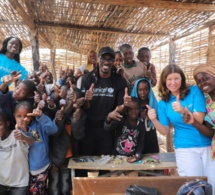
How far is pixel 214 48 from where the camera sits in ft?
14.9

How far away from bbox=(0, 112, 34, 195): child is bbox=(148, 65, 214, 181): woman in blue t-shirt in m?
1.45

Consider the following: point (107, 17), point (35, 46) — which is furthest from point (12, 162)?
point (107, 17)

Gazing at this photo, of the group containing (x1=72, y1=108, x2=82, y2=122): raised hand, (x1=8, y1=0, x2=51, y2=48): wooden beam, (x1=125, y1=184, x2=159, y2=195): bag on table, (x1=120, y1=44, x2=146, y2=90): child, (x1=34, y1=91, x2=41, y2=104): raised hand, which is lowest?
(x1=125, y1=184, x2=159, y2=195): bag on table

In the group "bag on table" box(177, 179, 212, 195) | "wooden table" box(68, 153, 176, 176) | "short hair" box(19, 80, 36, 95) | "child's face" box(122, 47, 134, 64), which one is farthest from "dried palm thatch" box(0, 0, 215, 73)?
"bag on table" box(177, 179, 212, 195)

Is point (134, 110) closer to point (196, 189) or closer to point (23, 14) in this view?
point (196, 189)

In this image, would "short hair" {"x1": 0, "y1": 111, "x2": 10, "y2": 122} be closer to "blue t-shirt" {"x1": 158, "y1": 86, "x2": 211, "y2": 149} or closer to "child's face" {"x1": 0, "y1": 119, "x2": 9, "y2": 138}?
"child's face" {"x1": 0, "y1": 119, "x2": 9, "y2": 138}

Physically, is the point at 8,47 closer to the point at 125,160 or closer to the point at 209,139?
the point at 125,160

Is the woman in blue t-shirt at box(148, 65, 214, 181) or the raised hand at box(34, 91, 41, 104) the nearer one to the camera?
the woman in blue t-shirt at box(148, 65, 214, 181)

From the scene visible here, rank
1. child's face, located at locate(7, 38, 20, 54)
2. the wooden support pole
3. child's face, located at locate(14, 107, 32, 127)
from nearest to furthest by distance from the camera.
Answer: child's face, located at locate(14, 107, 32, 127) → child's face, located at locate(7, 38, 20, 54) → the wooden support pole

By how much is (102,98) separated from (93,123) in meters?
0.35

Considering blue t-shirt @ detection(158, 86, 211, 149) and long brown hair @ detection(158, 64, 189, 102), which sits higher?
long brown hair @ detection(158, 64, 189, 102)

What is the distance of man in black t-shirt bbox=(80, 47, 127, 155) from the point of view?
3.09m

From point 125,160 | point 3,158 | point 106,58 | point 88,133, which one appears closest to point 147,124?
point 125,160

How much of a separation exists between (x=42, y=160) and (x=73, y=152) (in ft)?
1.71
